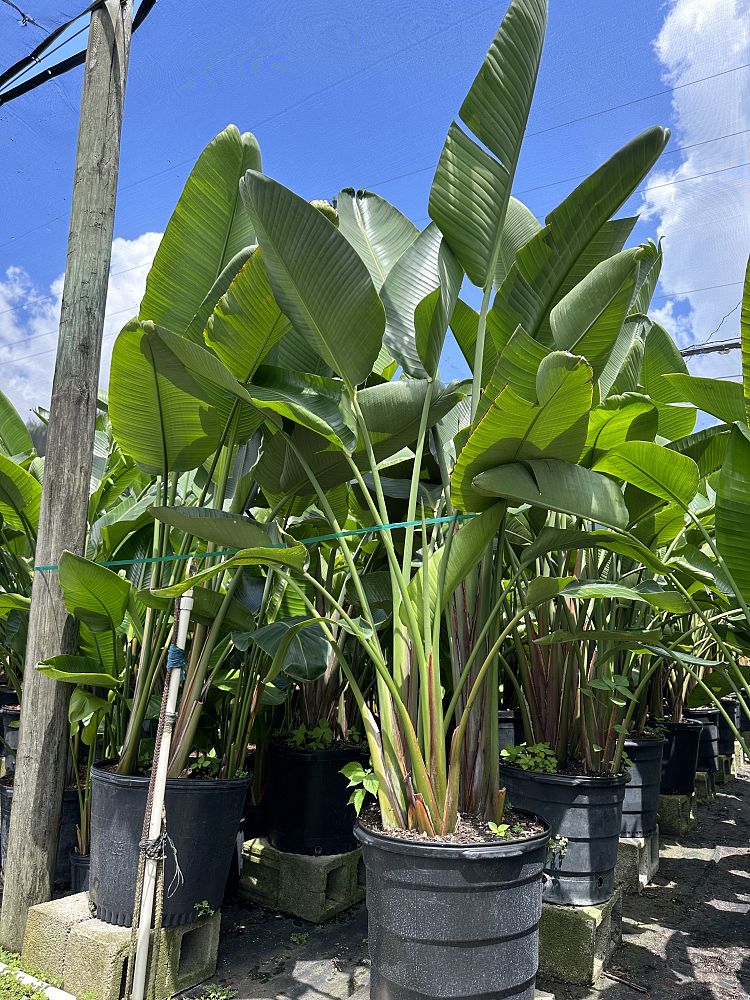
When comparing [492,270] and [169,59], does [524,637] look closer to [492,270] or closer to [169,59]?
[492,270]

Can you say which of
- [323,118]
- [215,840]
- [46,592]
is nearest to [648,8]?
[323,118]

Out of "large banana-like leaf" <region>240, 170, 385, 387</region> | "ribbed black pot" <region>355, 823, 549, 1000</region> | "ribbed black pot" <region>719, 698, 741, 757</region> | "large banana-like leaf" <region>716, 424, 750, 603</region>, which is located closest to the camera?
"ribbed black pot" <region>355, 823, 549, 1000</region>

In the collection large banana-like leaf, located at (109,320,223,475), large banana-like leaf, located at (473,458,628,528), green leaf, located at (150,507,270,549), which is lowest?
green leaf, located at (150,507,270,549)

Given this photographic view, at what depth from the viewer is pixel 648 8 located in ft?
16.9

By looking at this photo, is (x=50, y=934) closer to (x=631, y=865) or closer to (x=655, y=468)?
(x=655, y=468)

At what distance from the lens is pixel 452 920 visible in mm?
1562

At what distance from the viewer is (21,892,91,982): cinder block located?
1.99m

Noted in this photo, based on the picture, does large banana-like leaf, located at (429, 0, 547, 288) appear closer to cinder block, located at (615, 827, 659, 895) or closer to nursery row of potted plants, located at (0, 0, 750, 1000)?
nursery row of potted plants, located at (0, 0, 750, 1000)

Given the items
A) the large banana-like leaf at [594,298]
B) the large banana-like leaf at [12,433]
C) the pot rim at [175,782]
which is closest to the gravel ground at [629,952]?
the pot rim at [175,782]

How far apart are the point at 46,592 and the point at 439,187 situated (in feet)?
5.33

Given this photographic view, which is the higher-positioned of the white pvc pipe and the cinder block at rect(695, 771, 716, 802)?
the white pvc pipe

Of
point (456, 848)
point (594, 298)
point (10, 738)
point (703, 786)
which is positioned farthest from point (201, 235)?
point (703, 786)

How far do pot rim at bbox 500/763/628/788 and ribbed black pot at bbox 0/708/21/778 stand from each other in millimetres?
1695

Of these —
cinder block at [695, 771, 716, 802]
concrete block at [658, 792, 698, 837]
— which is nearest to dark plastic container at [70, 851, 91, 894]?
concrete block at [658, 792, 698, 837]
